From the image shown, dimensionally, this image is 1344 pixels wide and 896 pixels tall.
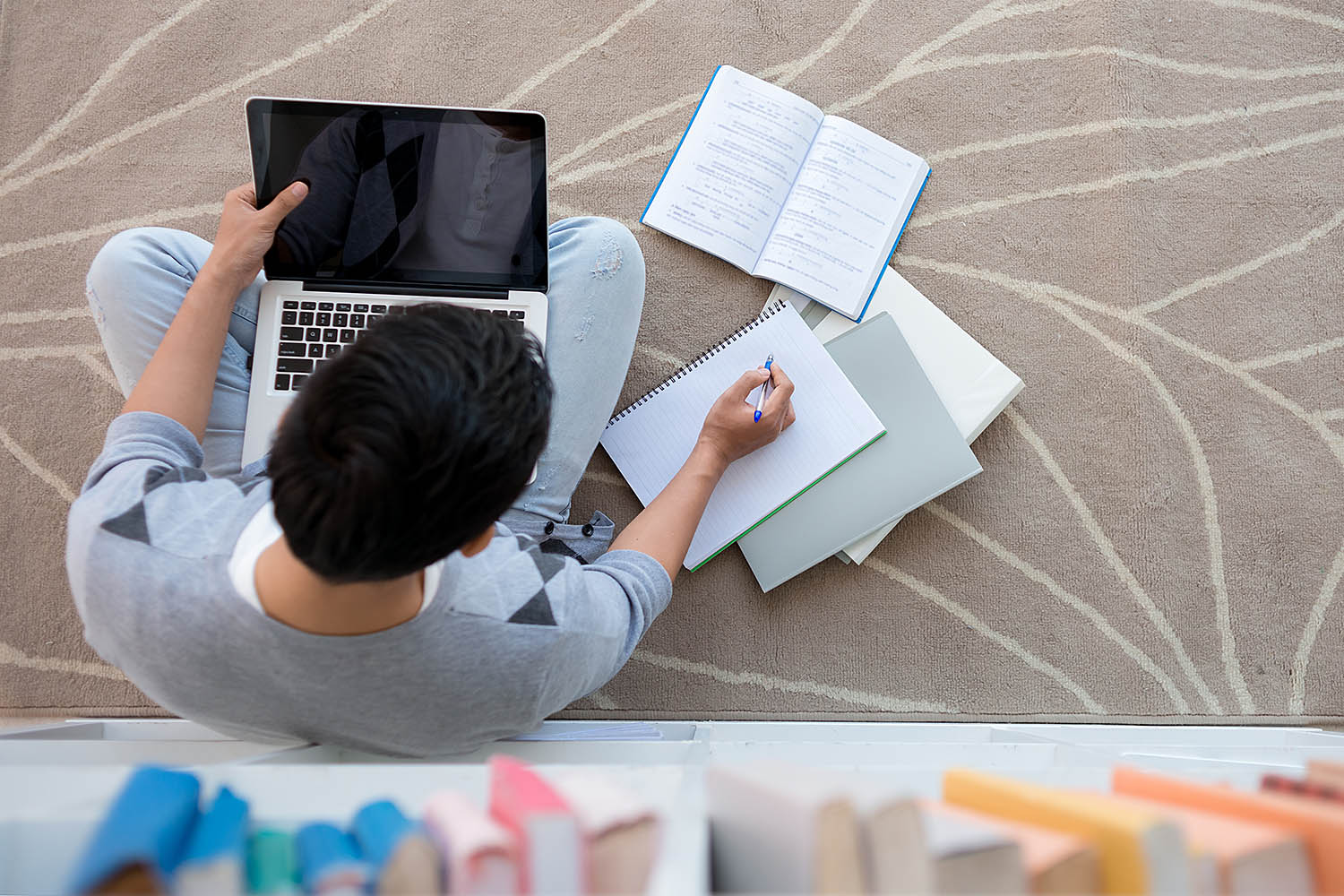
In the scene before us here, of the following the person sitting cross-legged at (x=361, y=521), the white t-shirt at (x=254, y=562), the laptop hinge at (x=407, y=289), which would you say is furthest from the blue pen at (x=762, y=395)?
the white t-shirt at (x=254, y=562)

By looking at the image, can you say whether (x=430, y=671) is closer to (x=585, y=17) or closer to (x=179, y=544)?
(x=179, y=544)

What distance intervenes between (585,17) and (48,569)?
1.13m

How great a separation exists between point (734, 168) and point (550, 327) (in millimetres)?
458

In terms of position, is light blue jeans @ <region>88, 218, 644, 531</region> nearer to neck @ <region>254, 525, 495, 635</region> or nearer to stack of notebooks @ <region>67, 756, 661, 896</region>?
neck @ <region>254, 525, 495, 635</region>

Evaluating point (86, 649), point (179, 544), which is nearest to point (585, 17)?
point (179, 544)

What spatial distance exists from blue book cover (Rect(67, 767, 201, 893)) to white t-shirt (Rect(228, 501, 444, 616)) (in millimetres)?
215

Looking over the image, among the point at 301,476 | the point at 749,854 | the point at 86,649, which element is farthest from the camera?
the point at 86,649

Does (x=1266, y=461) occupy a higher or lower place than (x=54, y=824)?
lower

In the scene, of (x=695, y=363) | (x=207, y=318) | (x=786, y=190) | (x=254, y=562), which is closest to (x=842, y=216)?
(x=786, y=190)

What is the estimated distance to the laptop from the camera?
0.97m

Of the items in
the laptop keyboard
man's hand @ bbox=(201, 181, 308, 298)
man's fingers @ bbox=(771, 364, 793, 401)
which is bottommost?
man's fingers @ bbox=(771, 364, 793, 401)

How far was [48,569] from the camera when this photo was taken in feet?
4.21

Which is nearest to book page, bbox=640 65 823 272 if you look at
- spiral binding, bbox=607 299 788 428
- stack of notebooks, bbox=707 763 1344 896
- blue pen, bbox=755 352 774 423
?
spiral binding, bbox=607 299 788 428

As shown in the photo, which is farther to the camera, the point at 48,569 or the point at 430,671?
the point at 48,569
